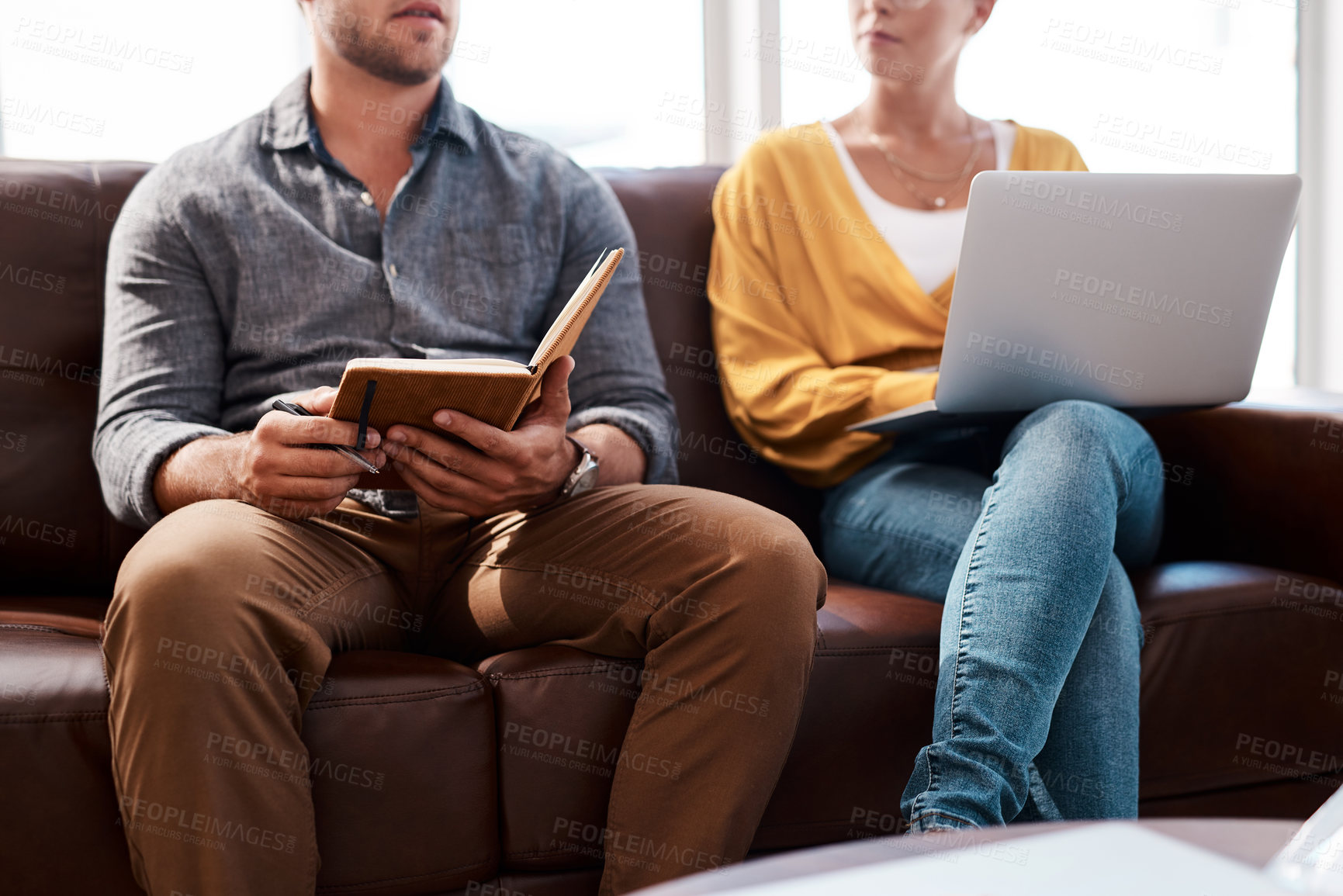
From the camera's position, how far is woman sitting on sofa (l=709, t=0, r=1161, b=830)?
953 millimetres

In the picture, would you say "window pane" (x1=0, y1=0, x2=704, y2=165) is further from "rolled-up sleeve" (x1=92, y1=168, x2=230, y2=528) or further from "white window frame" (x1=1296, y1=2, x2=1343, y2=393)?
"white window frame" (x1=1296, y1=2, x2=1343, y2=393)

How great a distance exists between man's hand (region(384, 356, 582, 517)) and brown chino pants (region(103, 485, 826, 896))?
0.08m

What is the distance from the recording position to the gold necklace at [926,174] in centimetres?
161

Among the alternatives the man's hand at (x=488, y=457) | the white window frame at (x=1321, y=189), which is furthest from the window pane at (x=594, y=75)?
the white window frame at (x=1321, y=189)

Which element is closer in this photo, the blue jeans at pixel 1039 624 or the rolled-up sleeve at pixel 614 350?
the blue jeans at pixel 1039 624

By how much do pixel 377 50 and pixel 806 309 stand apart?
2.25 ft

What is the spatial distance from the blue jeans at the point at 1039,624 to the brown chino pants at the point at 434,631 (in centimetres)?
16

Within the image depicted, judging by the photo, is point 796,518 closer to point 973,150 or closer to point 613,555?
point 613,555

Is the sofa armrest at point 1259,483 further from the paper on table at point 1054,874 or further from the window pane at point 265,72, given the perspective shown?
the window pane at point 265,72

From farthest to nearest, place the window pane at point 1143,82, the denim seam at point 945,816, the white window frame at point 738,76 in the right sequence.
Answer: the window pane at point 1143,82 < the white window frame at point 738,76 < the denim seam at point 945,816

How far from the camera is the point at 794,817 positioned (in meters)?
1.10

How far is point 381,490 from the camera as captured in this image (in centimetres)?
116

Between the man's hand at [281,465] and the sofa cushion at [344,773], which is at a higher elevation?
the man's hand at [281,465]

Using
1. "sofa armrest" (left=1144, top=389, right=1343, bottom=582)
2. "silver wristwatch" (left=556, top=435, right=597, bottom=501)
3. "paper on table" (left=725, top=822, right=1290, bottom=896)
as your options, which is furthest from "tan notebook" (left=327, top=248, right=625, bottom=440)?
"sofa armrest" (left=1144, top=389, right=1343, bottom=582)
